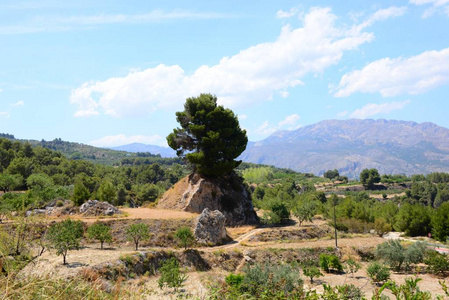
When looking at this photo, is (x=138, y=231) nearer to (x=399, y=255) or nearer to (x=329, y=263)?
(x=329, y=263)

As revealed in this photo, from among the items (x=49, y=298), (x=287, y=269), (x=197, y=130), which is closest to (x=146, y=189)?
(x=197, y=130)

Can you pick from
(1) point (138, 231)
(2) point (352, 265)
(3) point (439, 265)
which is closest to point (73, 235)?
(1) point (138, 231)

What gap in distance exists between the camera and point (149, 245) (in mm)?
27188

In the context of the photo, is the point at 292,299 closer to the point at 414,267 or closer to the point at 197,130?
the point at 414,267

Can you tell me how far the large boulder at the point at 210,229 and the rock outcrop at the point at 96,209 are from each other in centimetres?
1050

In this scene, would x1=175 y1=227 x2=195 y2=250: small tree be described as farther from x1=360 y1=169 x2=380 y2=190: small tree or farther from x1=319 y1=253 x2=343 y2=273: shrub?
x1=360 y1=169 x2=380 y2=190: small tree

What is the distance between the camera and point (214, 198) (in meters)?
36.8

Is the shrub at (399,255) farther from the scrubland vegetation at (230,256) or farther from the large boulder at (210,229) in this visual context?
the large boulder at (210,229)

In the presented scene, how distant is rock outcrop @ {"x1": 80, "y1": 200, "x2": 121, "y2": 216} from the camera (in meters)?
32.4

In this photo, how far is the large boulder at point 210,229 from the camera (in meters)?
29.0

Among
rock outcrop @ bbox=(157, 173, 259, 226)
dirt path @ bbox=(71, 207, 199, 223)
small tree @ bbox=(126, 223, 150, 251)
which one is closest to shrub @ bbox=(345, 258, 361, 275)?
rock outcrop @ bbox=(157, 173, 259, 226)

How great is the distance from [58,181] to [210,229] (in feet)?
171

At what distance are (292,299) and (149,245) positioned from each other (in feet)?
77.4

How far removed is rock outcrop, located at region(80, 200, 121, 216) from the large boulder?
1050cm
